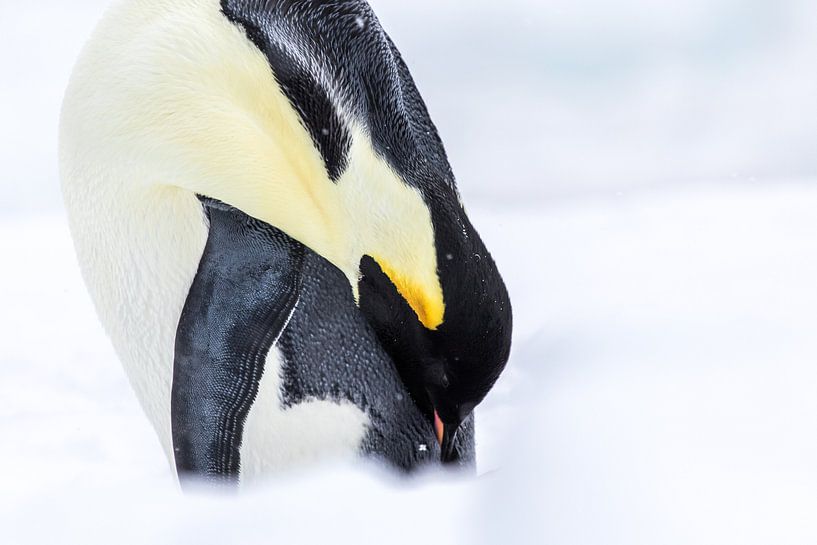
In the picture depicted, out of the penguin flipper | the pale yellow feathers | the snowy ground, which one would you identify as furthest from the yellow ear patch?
the penguin flipper

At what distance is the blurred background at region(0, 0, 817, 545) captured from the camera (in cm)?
83

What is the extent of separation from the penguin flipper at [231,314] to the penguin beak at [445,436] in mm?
308

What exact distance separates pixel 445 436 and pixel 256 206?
51cm

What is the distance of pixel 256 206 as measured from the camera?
1393mm

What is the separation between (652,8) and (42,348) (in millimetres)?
3044

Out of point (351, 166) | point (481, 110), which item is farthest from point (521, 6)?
point (351, 166)

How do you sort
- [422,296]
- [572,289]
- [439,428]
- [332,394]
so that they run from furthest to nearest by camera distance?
[572,289] → [332,394] → [439,428] → [422,296]

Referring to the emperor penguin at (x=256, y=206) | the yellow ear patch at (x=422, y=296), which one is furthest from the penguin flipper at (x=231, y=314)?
the yellow ear patch at (x=422, y=296)

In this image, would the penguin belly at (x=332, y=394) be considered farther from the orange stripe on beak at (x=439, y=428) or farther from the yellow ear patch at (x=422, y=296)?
the yellow ear patch at (x=422, y=296)

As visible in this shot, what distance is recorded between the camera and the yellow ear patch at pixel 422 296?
1.31m

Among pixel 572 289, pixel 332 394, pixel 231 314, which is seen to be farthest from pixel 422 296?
pixel 572 289

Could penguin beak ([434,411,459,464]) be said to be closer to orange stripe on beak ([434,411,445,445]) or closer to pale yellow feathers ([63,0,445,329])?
orange stripe on beak ([434,411,445,445])

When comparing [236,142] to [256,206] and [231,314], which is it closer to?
[256,206]

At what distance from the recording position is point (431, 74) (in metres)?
4.22
